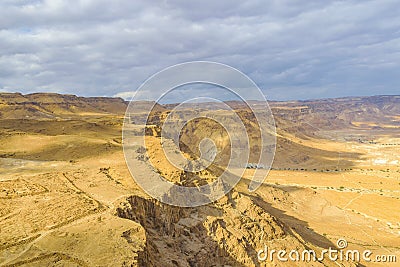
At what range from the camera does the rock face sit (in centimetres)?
1545

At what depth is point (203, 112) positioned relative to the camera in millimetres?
80750

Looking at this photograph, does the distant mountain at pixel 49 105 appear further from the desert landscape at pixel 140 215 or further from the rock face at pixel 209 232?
the rock face at pixel 209 232

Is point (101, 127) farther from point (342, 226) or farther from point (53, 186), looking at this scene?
point (342, 226)

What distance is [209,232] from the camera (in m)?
18.1

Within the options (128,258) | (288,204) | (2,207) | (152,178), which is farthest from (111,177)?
(288,204)

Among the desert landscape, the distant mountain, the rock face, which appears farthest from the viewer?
the distant mountain

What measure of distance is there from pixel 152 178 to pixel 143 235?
6.92 metres

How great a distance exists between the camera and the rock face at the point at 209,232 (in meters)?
15.5

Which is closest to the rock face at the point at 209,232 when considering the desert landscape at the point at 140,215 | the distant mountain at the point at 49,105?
the desert landscape at the point at 140,215

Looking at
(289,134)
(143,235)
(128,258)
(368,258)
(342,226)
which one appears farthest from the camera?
(289,134)

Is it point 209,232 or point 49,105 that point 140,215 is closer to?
point 209,232

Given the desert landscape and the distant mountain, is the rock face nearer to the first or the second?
the desert landscape

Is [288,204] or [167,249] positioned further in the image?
[288,204]

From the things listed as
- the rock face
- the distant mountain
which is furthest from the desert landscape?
the distant mountain
